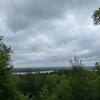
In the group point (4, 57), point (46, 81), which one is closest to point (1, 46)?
point (4, 57)

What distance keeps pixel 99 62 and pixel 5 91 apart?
1414 centimetres

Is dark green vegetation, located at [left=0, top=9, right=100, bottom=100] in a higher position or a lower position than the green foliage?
lower

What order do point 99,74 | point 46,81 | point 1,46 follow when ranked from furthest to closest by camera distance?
1. point 46,81
2. point 99,74
3. point 1,46

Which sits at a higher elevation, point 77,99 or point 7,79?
point 7,79

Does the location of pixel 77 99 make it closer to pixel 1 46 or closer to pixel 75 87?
pixel 75 87

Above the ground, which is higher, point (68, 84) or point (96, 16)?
point (96, 16)

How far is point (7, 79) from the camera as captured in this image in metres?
25.4

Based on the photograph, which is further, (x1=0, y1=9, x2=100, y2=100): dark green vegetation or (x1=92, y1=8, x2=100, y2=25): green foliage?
(x1=0, y1=9, x2=100, y2=100): dark green vegetation

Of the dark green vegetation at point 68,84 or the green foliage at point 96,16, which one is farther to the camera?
the dark green vegetation at point 68,84

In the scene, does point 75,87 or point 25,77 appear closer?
point 75,87

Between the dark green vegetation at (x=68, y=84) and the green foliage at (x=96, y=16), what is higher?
the green foliage at (x=96, y=16)

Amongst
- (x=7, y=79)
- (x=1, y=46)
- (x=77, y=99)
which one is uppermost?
(x=1, y=46)

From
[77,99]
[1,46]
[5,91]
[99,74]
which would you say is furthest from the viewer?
[99,74]

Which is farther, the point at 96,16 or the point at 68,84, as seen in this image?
Result: the point at 68,84
